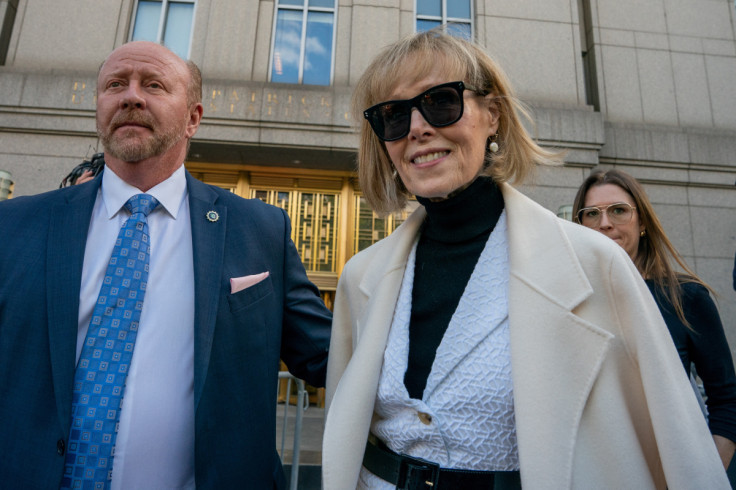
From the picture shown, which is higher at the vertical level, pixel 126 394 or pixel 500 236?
pixel 500 236

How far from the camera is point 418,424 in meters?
1.36

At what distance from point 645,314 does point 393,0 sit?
8907 mm

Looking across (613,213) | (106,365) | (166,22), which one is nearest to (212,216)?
(106,365)

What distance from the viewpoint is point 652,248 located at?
268 cm

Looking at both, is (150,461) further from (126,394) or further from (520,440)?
(520,440)

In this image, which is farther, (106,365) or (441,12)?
(441,12)

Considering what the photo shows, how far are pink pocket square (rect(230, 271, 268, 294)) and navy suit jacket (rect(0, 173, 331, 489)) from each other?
2cm

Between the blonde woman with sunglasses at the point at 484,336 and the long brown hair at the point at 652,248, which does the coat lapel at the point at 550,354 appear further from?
the long brown hair at the point at 652,248

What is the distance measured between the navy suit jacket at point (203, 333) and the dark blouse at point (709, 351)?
6.02 ft

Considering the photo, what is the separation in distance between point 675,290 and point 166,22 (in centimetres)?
972

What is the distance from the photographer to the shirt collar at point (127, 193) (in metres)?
1.87

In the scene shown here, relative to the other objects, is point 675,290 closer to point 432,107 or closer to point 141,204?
point 432,107

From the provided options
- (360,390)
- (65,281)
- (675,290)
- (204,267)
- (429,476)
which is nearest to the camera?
(429,476)

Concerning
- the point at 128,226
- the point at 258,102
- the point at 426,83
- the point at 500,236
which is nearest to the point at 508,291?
the point at 500,236
